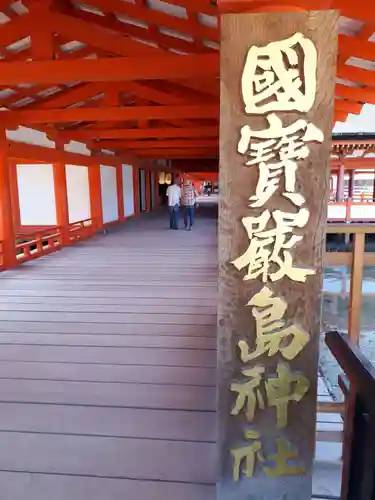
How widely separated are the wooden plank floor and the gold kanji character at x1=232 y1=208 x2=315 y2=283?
914mm

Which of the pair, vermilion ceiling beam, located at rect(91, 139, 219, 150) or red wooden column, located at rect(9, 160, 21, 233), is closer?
red wooden column, located at rect(9, 160, 21, 233)

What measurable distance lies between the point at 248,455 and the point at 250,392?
9.9 inches

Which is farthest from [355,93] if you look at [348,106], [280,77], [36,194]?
[36,194]

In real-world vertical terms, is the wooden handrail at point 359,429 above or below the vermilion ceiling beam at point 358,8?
below

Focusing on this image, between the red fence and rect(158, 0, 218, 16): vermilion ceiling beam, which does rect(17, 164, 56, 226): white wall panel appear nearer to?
the red fence

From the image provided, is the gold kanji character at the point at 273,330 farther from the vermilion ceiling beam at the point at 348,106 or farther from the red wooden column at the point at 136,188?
the red wooden column at the point at 136,188

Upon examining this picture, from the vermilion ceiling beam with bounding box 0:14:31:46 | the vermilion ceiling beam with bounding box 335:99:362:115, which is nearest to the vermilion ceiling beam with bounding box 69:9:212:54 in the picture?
the vermilion ceiling beam with bounding box 0:14:31:46

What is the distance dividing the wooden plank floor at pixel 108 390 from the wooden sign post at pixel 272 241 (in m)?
0.35

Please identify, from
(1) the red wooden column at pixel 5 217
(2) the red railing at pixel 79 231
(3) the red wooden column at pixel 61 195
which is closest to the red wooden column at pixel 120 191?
(2) the red railing at pixel 79 231

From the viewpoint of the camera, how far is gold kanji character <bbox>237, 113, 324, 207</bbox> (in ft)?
3.78

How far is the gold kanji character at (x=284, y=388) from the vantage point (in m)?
1.29

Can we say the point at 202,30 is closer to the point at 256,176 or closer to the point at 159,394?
the point at 256,176

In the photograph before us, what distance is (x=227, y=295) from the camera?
1.26 meters

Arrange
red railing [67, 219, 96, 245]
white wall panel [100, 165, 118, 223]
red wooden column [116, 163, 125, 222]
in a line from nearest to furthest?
red railing [67, 219, 96, 245]
white wall panel [100, 165, 118, 223]
red wooden column [116, 163, 125, 222]
